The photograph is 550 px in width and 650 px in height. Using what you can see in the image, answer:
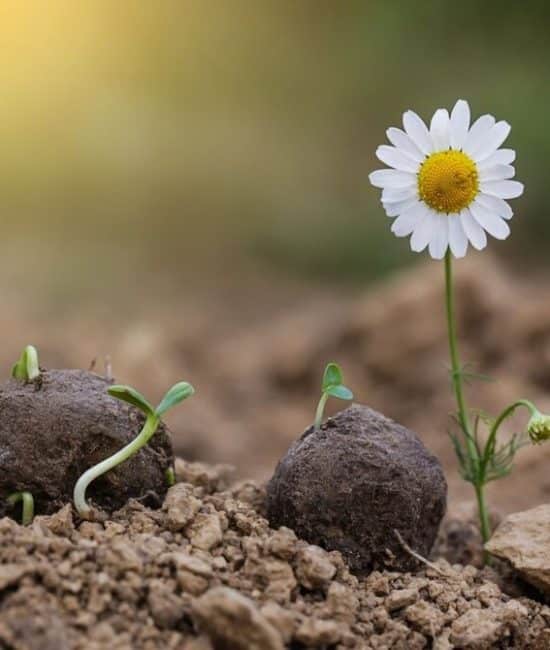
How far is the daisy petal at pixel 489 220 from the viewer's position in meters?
1.88

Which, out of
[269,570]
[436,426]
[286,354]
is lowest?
[269,570]

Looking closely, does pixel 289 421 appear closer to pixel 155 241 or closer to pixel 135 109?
pixel 155 241

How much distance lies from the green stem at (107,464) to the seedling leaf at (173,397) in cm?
2

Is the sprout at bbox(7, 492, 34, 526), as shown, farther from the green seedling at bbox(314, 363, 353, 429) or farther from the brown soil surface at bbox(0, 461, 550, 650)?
the green seedling at bbox(314, 363, 353, 429)

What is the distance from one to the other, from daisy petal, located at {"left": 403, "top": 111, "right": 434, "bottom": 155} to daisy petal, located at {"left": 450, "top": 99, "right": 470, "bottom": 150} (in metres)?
0.04

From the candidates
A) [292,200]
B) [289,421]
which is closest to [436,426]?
[289,421]

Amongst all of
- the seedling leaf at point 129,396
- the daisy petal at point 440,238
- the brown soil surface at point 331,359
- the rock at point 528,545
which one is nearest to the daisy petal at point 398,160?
the daisy petal at point 440,238

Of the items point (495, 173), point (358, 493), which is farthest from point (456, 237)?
point (358, 493)

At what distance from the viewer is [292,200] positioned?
6629 millimetres

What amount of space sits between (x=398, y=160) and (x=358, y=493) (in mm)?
598

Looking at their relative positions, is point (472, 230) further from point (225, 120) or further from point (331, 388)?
point (225, 120)

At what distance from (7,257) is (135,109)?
128 centimetres

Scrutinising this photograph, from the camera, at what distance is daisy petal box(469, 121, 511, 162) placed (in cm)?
188

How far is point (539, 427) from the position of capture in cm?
186
